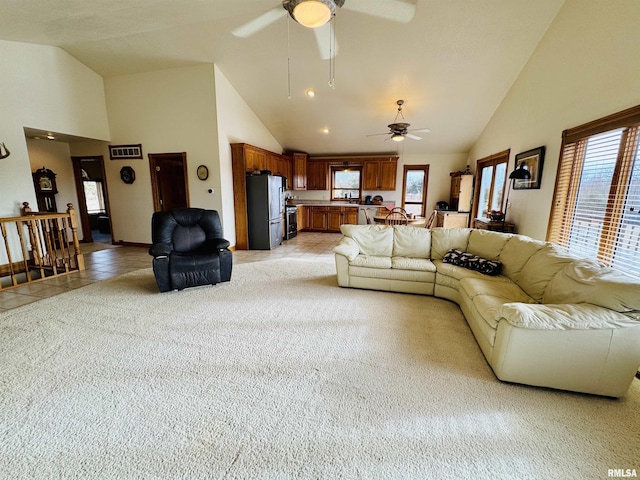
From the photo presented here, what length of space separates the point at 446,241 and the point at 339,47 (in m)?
3.46

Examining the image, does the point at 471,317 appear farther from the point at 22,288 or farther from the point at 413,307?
the point at 22,288

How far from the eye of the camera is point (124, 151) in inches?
233

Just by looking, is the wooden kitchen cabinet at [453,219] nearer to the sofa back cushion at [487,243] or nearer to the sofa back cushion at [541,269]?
the sofa back cushion at [487,243]

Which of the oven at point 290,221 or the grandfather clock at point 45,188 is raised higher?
the grandfather clock at point 45,188

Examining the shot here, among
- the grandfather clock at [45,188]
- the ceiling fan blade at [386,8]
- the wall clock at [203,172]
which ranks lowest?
the grandfather clock at [45,188]

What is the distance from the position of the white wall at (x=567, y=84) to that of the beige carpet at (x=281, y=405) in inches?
99.4

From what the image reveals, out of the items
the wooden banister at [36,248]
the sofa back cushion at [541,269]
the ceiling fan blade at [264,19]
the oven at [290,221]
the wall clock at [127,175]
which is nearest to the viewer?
the sofa back cushion at [541,269]

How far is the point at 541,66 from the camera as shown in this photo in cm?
397

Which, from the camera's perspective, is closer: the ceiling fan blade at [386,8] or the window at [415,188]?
the ceiling fan blade at [386,8]

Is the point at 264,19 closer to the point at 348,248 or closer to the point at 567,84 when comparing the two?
the point at 348,248

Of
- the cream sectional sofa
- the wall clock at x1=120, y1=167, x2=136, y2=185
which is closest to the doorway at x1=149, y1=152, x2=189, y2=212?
the wall clock at x1=120, y1=167, x2=136, y2=185

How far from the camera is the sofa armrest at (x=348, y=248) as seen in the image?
141 inches

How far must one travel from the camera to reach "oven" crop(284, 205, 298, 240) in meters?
7.20

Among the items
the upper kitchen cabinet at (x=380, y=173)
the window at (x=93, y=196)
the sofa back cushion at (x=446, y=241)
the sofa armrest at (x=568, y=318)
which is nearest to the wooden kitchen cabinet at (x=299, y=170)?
the upper kitchen cabinet at (x=380, y=173)
